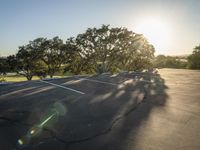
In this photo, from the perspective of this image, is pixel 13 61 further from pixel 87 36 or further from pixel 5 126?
pixel 5 126

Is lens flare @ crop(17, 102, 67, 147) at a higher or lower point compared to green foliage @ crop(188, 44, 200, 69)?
lower

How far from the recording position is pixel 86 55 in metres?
28.9

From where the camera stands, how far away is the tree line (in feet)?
89.4

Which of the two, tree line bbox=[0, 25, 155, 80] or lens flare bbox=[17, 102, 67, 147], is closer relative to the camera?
lens flare bbox=[17, 102, 67, 147]

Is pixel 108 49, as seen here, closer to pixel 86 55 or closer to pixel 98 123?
pixel 86 55

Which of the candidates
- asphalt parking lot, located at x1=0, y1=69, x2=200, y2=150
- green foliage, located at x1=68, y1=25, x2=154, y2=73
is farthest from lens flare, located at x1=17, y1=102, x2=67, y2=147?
green foliage, located at x1=68, y1=25, x2=154, y2=73

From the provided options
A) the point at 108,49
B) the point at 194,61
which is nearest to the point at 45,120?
the point at 108,49

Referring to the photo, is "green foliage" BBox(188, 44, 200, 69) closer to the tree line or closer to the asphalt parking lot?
the tree line

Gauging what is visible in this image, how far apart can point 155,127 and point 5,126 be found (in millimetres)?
3229

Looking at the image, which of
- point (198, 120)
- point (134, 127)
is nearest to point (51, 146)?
point (134, 127)

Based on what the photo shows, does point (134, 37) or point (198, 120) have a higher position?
point (134, 37)

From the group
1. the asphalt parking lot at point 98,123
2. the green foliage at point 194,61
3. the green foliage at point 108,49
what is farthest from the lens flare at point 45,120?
the green foliage at point 194,61

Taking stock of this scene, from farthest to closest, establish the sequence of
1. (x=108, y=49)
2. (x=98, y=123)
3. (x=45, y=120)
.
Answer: (x=108, y=49)
(x=45, y=120)
(x=98, y=123)

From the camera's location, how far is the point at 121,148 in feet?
11.2
